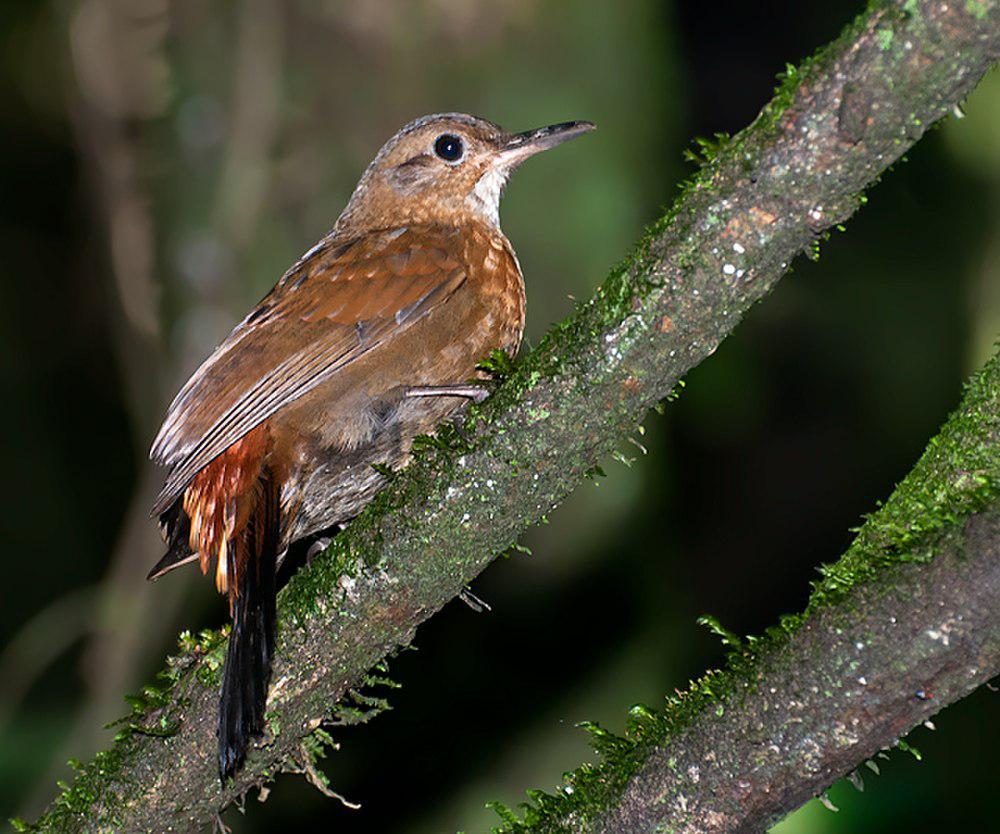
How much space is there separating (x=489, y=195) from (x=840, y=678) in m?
2.87

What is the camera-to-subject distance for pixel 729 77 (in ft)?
22.3

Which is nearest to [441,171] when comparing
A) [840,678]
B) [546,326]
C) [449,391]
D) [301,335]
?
[546,326]

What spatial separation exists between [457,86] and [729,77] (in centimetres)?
227

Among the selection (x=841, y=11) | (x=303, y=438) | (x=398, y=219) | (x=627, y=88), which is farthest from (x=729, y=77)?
(x=303, y=438)

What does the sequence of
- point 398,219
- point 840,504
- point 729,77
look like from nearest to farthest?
point 398,219 < point 840,504 < point 729,77

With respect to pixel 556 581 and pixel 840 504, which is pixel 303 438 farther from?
pixel 840 504

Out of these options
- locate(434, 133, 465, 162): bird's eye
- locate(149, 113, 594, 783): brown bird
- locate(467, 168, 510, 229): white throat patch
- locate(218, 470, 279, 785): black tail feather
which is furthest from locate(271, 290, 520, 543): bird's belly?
locate(434, 133, 465, 162): bird's eye

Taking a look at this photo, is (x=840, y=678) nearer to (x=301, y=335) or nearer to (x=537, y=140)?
(x=301, y=335)

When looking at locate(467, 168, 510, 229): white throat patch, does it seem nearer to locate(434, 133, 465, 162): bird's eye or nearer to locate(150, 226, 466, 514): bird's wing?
locate(434, 133, 465, 162): bird's eye

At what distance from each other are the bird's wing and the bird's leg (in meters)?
0.21

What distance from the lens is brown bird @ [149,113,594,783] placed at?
370 centimetres

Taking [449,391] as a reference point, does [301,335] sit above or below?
above

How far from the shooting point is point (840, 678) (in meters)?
2.30

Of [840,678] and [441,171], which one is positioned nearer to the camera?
[840,678]
